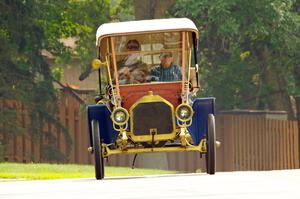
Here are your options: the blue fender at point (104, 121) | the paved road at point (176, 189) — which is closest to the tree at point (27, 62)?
the blue fender at point (104, 121)

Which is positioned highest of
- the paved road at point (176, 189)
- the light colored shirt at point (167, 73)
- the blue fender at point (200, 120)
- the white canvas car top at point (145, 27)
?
the white canvas car top at point (145, 27)

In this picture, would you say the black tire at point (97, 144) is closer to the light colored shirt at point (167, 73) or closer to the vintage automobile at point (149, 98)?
the vintage automobile at point (149, 98)

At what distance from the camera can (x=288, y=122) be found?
43.4m

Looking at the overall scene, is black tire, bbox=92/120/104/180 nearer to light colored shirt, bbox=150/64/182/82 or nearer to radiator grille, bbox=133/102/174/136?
radiator grille, bbox=133/102/174/136

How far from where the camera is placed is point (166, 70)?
2234cm

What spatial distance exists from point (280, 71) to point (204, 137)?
21.8 meters

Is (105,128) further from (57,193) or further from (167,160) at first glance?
(167,160)

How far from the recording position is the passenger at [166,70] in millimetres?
22203

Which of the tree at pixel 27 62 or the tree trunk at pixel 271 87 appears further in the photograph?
the tree trunk at pixel 271 87

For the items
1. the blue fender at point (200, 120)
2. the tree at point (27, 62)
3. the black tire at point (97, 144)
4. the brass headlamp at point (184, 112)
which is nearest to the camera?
the brass headlamp at point (184, 112)

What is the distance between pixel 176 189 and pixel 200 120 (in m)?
→ 5.21

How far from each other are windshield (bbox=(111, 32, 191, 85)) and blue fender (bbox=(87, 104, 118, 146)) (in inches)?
23.0

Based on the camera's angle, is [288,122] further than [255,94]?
No

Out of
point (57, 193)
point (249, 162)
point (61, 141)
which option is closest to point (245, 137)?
point (249, 162)
